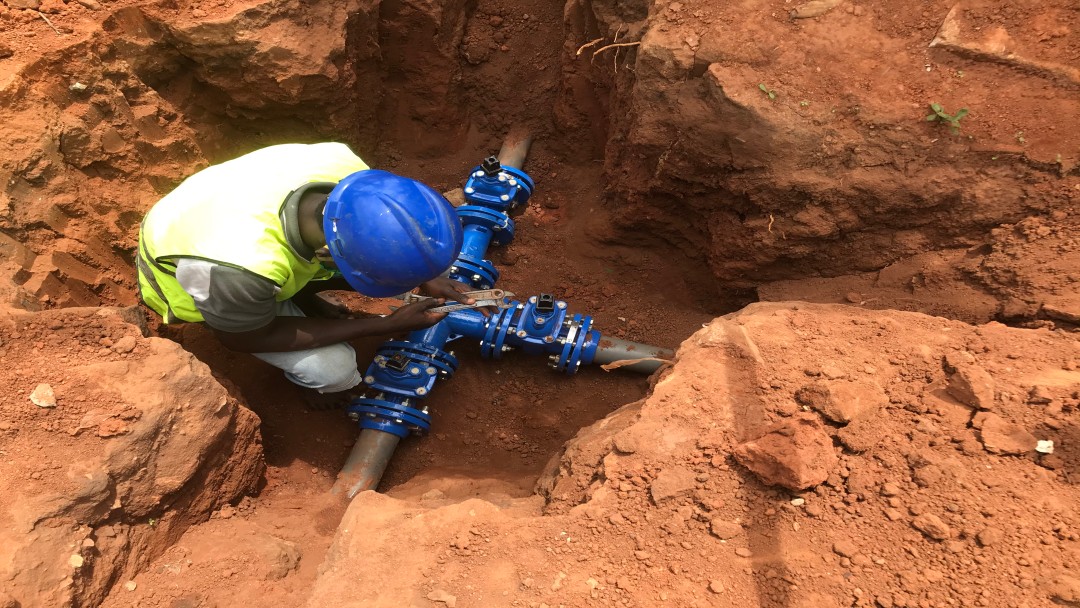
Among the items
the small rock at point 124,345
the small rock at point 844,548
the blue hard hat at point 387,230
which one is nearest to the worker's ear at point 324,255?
the blue hard hat at point 387,230

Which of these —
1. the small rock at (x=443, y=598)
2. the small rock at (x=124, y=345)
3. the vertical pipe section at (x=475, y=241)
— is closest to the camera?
the small rock at (x=443, y=598)

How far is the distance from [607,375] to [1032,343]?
188cm

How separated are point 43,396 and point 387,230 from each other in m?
1.21

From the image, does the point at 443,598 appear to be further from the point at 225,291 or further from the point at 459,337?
the point at 459,337

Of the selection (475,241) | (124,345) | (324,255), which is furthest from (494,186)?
(124,345)

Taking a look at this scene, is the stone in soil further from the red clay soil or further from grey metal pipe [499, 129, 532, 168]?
grey metal pipe [499, 129, 532, 168]

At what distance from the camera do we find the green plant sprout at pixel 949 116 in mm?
2418

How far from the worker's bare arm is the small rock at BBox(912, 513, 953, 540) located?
6.15ft

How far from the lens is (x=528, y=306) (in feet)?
10.00

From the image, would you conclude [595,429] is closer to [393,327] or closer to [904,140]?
[393,327]

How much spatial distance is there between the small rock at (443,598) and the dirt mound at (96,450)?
1.02 meters

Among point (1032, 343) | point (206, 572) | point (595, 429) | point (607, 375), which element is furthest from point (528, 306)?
point (1032, 343)

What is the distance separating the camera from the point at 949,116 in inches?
95.4

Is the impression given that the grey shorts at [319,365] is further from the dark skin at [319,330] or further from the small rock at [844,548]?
the small rock at [844,548]
